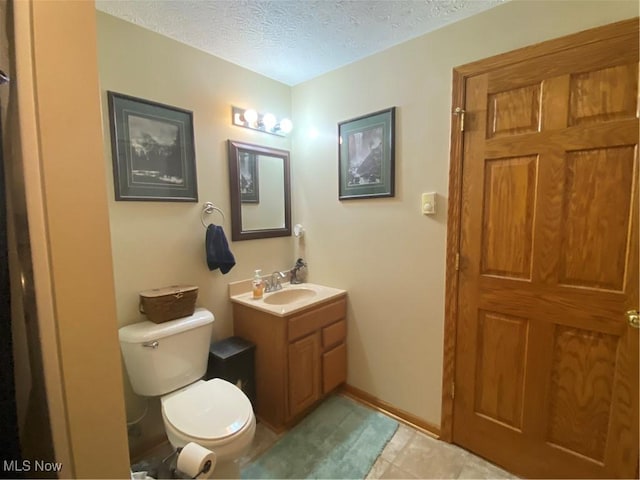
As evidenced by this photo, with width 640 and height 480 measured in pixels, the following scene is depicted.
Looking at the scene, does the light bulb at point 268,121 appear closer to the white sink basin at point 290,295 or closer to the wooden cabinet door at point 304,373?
the white sink basin at point 290,295

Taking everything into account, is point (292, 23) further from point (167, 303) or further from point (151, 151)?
point (167, 303)

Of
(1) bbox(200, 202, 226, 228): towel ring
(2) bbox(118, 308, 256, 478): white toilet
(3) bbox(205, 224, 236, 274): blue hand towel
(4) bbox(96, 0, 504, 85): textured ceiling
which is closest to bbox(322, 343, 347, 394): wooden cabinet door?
(2) bbox(118, 308, 256, 478): white toilet

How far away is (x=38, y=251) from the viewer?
0.58 m


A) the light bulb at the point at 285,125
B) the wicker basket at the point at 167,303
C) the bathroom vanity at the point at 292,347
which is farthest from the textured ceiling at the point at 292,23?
the bathroom vanity at the point at 292,347

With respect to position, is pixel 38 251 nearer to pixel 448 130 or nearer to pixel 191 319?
pixel 191 319

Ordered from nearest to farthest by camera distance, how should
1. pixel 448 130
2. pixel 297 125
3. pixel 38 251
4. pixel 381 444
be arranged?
pixel 38 251 < pixel 448 130 < pixel 381 444 < pixel 297 125

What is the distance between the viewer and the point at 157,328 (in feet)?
4.94

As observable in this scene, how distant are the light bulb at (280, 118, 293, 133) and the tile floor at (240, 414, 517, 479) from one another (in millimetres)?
2080

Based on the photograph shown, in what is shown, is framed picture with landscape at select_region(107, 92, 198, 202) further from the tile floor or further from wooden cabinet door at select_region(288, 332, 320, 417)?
the tile floor

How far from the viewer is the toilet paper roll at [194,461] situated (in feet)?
3.41

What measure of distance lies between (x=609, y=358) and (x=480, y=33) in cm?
163

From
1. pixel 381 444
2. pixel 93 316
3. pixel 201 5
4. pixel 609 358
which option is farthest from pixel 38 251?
pixel 609 358

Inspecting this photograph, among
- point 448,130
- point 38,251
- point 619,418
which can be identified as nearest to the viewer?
point 38,251

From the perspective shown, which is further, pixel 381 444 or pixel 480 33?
pixel 381 444
